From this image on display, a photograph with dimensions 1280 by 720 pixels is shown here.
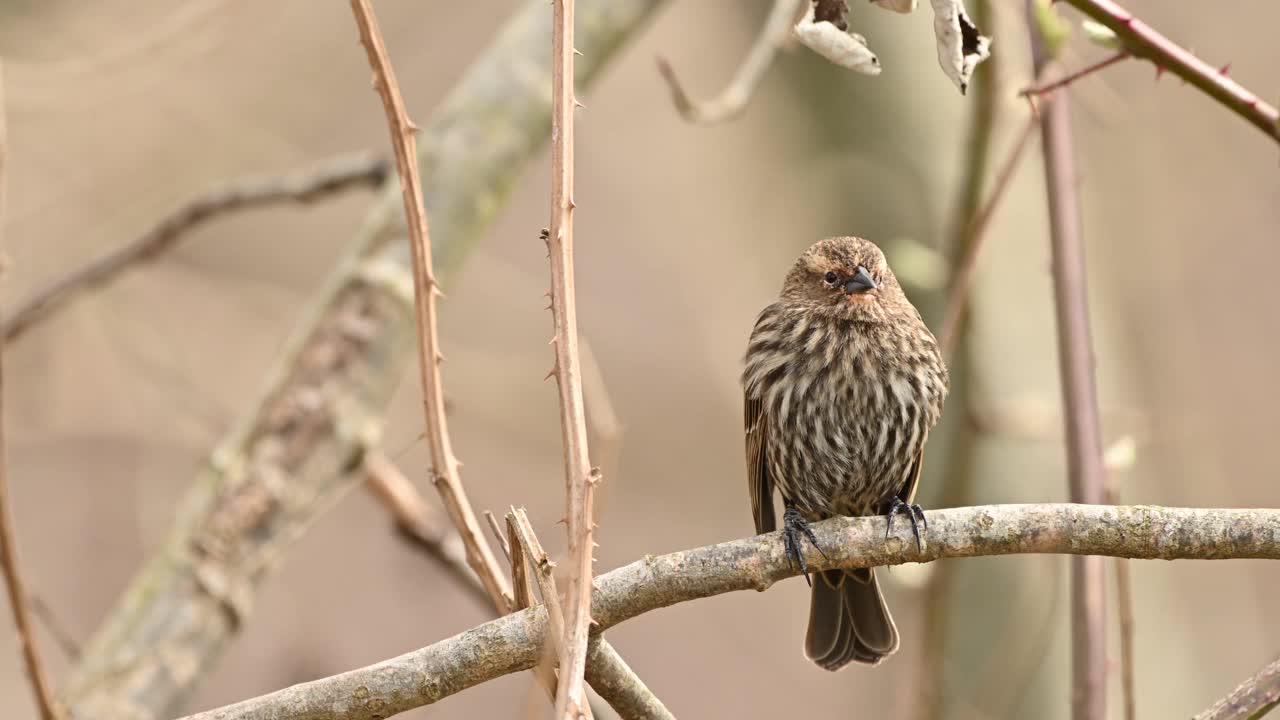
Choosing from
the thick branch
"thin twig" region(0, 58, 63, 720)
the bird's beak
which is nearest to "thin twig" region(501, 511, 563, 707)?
the thick branch

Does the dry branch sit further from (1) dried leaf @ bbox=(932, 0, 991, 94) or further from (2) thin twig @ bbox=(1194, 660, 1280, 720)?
(2) thin twig @ bbox=(1194, 660, 1280, 720)

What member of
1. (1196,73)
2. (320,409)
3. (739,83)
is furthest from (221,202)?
(1196,73)

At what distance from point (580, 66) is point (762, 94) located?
110 centimetres

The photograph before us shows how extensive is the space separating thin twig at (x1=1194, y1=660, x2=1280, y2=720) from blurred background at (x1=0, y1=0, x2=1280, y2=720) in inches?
40.1

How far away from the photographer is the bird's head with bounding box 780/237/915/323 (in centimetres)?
379

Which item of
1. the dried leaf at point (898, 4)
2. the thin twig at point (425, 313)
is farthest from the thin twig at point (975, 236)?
the thin twig at point (425, 313)

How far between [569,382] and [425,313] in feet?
1.64

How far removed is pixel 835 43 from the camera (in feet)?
7.47

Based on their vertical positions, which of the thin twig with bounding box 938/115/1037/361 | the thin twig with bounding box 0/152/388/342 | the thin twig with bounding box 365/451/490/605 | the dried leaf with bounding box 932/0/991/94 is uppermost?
the thin twig with bounding box 0/152/388/342

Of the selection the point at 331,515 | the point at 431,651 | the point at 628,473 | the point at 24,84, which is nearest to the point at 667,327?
the point at 628,473

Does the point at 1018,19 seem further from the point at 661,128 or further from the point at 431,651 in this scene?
the point at 661,128

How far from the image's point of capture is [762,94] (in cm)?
514

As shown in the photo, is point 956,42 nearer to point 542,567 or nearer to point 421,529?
point 542,567

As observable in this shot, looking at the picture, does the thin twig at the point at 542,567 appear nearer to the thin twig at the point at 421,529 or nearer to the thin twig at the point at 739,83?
the thin twig at the point at 421,529
